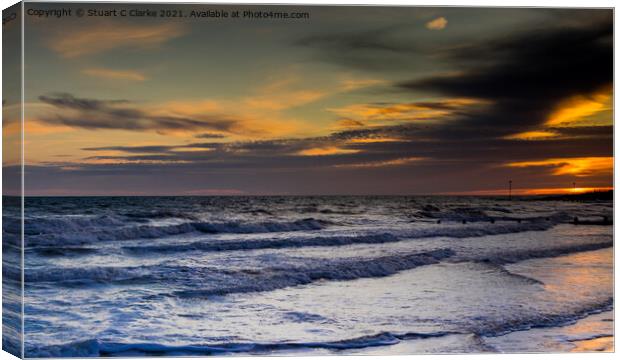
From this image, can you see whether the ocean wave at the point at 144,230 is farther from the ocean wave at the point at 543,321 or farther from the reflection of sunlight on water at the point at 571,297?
the reflection of sunlight on water at the point at 571,297

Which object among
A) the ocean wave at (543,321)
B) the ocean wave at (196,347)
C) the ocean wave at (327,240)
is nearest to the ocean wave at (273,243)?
the ocean wave at (327,240)

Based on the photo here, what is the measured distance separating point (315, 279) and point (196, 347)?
4.68 ft

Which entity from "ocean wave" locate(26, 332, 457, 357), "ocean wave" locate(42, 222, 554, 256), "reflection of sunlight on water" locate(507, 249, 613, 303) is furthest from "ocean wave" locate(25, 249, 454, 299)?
"reflection of sunlight on water" locate(507, 249, 613, 303)

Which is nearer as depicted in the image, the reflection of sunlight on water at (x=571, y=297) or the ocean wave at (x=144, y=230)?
the reflection of sunlight on water at (x=571, y=297)

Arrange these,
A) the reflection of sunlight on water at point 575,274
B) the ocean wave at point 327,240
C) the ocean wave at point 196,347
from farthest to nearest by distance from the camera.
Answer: the ocean wave at point 327,240 → the reflection of sunlight on water at point 575,274 → the ocean wave at point 196,347

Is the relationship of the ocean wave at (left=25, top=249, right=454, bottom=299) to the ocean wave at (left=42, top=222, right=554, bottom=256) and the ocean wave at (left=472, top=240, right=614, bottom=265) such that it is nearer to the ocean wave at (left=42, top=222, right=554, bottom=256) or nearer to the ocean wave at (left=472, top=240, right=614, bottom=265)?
the ocean wave at (left=42, top=222, right=554, bottom=256)

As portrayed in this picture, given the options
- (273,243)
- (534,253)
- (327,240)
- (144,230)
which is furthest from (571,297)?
(144,230)

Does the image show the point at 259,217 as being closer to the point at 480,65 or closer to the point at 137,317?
the point at 137,317

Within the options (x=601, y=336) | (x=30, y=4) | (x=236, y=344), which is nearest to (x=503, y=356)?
(x=601, y=336)

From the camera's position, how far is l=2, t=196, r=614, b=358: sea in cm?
591

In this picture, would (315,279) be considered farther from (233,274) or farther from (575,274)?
(575,274)

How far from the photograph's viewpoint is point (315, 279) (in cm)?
702

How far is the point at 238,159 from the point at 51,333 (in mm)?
1800

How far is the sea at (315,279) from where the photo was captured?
5914mm
